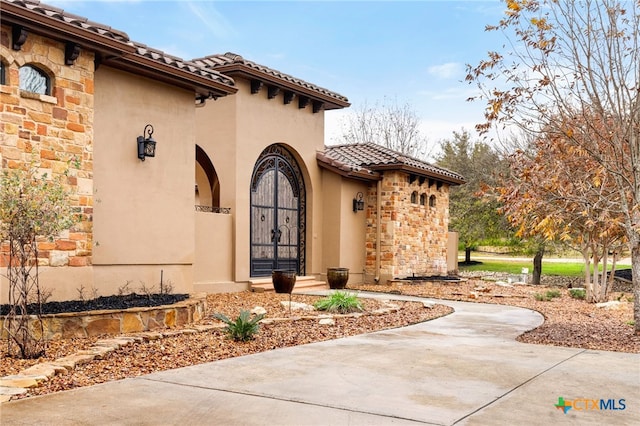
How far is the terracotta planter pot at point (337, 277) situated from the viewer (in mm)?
16000

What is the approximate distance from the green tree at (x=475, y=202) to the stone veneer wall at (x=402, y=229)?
8.04 meters

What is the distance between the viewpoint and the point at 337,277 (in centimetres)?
1602

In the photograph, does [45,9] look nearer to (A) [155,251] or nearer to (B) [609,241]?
(A) [155,251]

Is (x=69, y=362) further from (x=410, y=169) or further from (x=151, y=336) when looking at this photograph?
(x=410, y=169)

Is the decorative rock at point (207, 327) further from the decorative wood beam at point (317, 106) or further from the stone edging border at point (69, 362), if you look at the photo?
the decorative wood beam at point (317, 106)

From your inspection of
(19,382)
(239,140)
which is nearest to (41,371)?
(19,382)

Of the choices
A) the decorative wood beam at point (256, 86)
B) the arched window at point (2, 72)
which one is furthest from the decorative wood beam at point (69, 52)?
the decorative wood beam at point (256, 86)

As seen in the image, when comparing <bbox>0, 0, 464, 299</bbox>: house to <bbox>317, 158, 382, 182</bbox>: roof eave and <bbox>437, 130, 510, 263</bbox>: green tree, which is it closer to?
<bbox>317, 158, 382, 182</bbox>: roof eave

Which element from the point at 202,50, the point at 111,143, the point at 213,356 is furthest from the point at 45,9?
the point at 202,50

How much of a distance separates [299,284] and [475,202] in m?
15.9

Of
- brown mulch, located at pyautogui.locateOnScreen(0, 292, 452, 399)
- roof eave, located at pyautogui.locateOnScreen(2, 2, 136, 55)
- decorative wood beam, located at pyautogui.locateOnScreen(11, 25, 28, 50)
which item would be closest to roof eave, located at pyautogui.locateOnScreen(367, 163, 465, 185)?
brown mulch, located at pyautogui.locateOnScreen(0, 292, 452, 399)

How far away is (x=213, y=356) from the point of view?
6.85 meters

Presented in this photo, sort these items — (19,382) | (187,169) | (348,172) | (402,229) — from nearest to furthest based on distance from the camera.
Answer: (19,382), (187,169), (348,172), (402,229)

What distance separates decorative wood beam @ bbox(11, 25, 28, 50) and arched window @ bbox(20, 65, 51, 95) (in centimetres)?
30
